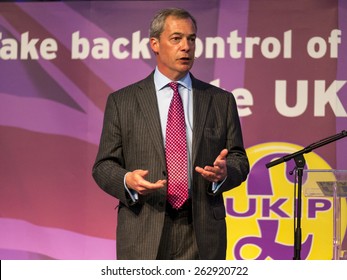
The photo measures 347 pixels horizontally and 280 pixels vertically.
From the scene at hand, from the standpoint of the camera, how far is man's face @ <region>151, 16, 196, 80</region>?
3371 millimetres

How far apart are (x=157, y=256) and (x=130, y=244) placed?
140mm

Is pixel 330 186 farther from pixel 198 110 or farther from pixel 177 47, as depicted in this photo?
pixel 177 47

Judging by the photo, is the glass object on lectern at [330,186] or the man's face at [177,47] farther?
the glass object on lectern at [330,186]

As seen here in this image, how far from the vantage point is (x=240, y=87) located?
5359 millimetres

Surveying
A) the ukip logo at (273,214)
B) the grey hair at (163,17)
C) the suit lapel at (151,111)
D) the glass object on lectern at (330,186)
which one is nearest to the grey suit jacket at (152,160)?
the suit lapel at (151,111)

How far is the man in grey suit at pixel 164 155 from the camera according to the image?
3.23 metres

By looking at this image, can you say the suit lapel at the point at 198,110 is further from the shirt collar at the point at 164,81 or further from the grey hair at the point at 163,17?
the grey hair at the point at 163,17

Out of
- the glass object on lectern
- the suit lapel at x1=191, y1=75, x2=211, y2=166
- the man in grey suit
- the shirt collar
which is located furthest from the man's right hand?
the glass object on lectern

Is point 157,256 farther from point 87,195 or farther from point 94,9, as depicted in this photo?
point 94,9

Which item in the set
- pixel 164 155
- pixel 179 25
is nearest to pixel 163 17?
pixel 179 25

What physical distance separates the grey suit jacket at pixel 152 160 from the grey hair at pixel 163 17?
24cm

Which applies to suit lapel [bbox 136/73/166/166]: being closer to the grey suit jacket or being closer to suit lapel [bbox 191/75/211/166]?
the grey suit jacket
